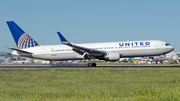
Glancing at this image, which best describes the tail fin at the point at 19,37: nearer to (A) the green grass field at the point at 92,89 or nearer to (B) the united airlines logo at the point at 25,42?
(B) the united airlines logo at the point at 25,42

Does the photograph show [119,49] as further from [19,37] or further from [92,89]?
[92,89]

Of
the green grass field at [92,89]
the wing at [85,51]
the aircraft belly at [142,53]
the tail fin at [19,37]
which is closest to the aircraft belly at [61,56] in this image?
the wing at [85,51]

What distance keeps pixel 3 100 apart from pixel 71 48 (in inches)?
1112

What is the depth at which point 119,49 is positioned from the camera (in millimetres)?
35125

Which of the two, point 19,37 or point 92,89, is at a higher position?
point 19,37

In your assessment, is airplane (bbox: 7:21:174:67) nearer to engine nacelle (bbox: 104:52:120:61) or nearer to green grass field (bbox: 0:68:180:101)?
engine nacelle (bbox: 104:52:120:61)

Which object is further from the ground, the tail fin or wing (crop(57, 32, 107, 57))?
the tail fin

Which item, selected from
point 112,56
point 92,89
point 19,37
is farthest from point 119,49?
point 92,89

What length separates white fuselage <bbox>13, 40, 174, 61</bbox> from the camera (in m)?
34.9

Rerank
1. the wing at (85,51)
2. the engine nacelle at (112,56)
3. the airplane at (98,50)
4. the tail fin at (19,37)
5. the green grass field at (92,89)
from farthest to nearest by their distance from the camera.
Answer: the tail fin at (19,37) → the airplane at (98,50) → the wing at (85,51) → the engine nacelle at (112,56) → the green grass field at (92,89)

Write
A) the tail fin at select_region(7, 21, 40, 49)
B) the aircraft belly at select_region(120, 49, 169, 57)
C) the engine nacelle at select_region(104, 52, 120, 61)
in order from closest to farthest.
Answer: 1. the engine nacelle at select_region(104, 52, 120, 61)
2. the aircraft belly at select_region(120, 49, 169, 57)
3. the tail fin at select_region(7, 21, 40, 49)

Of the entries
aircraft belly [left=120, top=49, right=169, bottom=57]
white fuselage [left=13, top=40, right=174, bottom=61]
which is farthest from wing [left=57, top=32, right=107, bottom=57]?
aircraft belly [left=120, top=49, right=169, bottom=57]

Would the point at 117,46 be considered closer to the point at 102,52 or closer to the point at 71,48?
the point at 102,52

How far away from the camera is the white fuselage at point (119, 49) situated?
1375 inches
